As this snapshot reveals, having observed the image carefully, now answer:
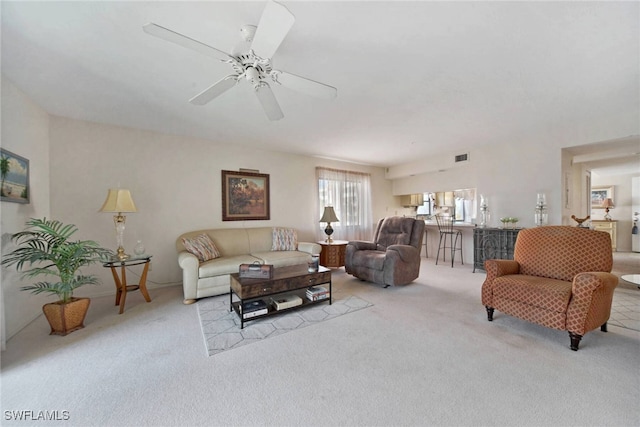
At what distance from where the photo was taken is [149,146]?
3629 mm

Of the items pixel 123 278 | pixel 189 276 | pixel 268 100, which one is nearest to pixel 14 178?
pixel 123 278

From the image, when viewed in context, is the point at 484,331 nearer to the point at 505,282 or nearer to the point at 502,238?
the point at 505,282

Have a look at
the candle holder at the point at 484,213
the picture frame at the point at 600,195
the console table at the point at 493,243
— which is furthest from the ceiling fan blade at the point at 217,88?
the picture frame at the point at 600,195

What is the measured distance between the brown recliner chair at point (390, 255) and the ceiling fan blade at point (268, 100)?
245 cm

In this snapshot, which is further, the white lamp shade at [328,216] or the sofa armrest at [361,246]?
the white lamp shade at [328,216]

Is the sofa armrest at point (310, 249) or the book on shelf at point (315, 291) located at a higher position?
the sofa armrest at point (310, 249)

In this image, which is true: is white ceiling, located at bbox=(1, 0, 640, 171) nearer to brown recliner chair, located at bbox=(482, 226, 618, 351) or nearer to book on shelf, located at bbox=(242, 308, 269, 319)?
brown recliner chair, located at bbox=(482, 226, 618, 351)

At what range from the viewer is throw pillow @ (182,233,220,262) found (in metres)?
3.34

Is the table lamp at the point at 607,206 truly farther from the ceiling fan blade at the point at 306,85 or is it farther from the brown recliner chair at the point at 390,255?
the ceiling fan blade at the point at 306,85

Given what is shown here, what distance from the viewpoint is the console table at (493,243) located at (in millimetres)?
4051

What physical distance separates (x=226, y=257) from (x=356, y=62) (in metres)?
3.05

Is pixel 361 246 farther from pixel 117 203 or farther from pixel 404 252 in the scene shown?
pixel 117 203

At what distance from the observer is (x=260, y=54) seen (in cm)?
155

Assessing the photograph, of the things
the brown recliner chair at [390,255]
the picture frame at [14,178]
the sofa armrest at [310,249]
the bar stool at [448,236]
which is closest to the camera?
the picture frame at [14,178]
